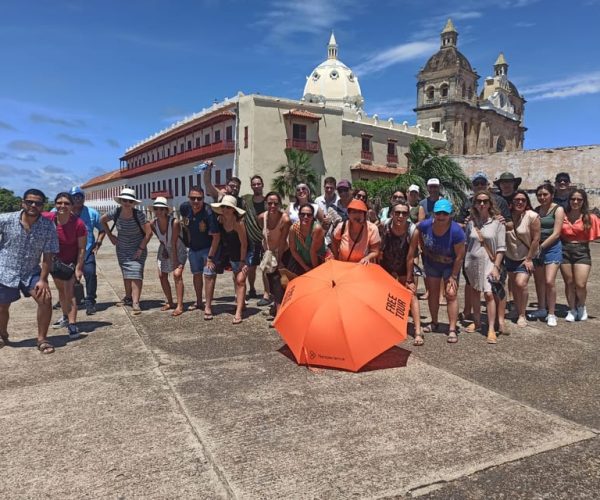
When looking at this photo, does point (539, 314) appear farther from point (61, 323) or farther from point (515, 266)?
point (61, 323)

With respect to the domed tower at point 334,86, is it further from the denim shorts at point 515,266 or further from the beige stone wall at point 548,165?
the denim shorts at point 515,266

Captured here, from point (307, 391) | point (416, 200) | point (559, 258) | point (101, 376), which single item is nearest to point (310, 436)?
point (307, 391)

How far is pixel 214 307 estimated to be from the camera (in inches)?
264

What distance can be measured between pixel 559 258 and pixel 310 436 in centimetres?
443

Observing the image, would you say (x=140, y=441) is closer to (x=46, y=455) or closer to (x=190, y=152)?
(x=46, y=455)

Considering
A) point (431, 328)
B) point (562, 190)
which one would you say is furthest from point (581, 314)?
point (431, 328)

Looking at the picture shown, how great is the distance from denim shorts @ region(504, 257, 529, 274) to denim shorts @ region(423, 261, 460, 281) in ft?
3.63

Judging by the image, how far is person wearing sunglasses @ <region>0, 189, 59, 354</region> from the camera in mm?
4461

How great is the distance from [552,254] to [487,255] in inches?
47.5

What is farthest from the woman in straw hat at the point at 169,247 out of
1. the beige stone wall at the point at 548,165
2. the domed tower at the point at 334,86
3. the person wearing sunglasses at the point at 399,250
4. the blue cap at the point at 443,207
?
the domed tower at the point at 334,86

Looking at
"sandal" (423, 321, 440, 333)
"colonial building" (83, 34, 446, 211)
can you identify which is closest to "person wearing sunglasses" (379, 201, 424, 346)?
"sandal" (423, 321, 440, 333)

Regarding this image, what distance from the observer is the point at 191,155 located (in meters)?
40.6

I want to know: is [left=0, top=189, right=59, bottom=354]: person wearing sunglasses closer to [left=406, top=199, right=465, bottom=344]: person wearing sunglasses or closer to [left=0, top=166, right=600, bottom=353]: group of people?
[left=0, top=166, right=600, bottom=353]: group of people

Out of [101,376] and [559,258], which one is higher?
[559,258]
